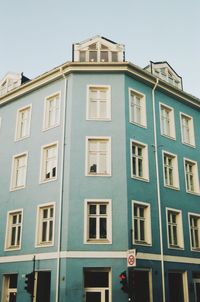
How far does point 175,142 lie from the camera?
24594mm

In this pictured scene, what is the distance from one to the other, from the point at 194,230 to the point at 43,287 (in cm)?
1008

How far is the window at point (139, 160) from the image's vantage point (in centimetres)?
2131

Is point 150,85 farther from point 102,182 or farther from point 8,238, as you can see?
point 8,238

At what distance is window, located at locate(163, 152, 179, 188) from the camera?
2321 cm

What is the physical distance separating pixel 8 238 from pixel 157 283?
901cm

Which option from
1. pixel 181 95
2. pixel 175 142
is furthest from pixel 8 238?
pixel 181 95

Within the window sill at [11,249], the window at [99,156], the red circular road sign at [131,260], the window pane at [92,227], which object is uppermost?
the window at [99,156]

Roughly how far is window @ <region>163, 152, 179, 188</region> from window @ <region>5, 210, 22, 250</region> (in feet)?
30.2

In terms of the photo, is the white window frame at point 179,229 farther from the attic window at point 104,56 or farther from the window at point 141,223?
the attic window at point 104,56

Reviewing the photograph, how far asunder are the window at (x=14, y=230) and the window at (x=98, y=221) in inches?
184

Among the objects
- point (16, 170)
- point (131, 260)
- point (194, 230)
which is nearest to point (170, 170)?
point (194, 230)

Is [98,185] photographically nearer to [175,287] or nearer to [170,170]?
[170,170]

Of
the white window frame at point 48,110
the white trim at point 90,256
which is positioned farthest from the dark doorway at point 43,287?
the white window frame at point 48,110

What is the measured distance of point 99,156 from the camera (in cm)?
2097
